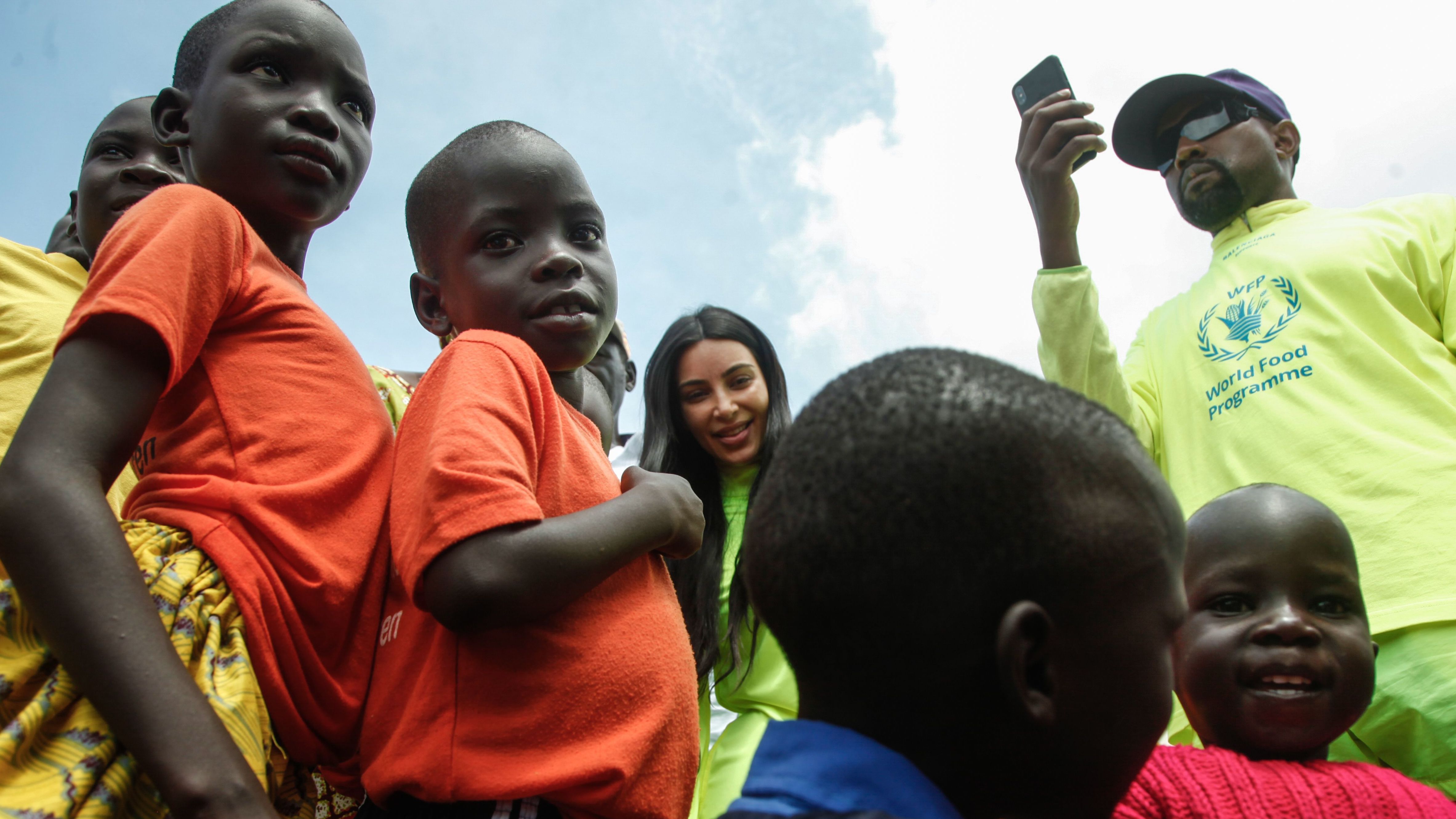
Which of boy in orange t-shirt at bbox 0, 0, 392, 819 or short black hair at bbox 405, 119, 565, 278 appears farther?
short black hair at bbox 405, 119, 565, 278

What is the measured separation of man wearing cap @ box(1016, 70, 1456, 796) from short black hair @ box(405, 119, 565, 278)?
1606 mm

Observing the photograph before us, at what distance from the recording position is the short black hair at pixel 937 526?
0.89 m

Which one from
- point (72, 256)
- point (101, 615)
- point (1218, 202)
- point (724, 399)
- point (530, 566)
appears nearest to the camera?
point (101, 615)

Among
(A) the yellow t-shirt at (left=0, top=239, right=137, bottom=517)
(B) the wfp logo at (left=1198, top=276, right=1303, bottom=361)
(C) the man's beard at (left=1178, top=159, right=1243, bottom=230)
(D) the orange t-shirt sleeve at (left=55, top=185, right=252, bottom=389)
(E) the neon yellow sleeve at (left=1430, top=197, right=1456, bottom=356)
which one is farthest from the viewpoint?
(C) the man's beard at (left=1178, top=159, right=1243, bottom=230)

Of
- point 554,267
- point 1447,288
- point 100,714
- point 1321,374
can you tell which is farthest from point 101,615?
point 1447,288

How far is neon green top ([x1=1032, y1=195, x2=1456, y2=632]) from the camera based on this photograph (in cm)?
210

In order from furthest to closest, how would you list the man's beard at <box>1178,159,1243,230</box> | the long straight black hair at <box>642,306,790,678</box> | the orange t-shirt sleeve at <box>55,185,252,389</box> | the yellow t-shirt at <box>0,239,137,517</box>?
the man's beard at <box>1178,159,1243,230</box>, the long straight black hair at <box>642,306,790,678</box>, the yellow t-shirt at <box>0,239,137,517</box>, the orange t-shirt sleeve at <box>55,185,252,389</box>

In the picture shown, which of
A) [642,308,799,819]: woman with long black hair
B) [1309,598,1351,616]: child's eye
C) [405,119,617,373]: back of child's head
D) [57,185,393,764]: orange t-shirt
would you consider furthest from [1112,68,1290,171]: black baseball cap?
Result: [57,185,393,764]: orange t-shirt

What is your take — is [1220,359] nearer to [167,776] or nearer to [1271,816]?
[1271,816]

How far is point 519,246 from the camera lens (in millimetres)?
1738

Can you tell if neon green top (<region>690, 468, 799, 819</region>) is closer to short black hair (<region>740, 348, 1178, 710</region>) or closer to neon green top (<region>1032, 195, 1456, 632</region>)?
neon green top (<region>1032, 195, 1456, 632</region>)

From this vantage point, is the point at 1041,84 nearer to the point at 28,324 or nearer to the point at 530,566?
the point at 530,566

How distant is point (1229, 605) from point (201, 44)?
227cm

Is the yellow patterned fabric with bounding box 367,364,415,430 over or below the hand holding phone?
below
